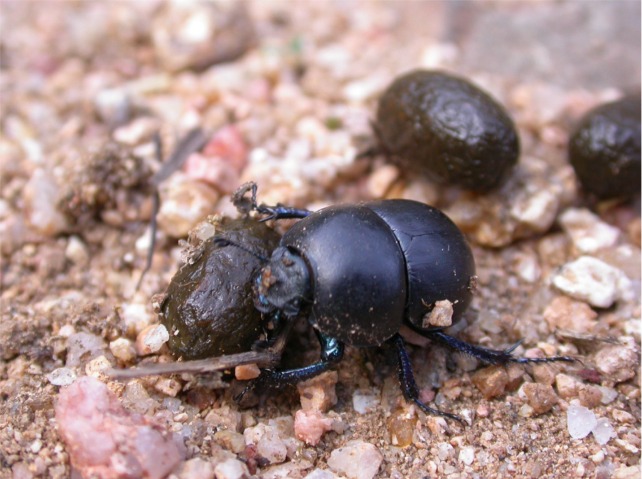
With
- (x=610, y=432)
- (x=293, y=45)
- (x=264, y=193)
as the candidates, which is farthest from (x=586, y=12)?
(x=610, y=432)

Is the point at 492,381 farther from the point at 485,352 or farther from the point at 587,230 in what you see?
the point at 587,230

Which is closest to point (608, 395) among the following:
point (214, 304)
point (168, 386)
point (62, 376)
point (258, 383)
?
point (258, 383)

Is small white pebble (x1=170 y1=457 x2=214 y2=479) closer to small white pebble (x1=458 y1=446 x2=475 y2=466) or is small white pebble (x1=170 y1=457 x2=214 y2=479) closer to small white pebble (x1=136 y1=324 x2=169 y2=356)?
small white pebble (x1=136 y1=324 x2=169 y2=356)

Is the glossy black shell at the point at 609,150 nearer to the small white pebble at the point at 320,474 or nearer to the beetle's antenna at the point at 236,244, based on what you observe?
the beetle's antenna at the point at 236,244

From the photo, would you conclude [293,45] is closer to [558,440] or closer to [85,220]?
[85,220]

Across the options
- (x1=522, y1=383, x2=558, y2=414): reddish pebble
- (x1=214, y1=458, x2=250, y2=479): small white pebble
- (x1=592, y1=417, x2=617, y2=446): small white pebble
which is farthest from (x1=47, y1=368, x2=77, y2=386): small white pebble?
(x1=592, y1=417, x2=617, y2=446): small white pebble
